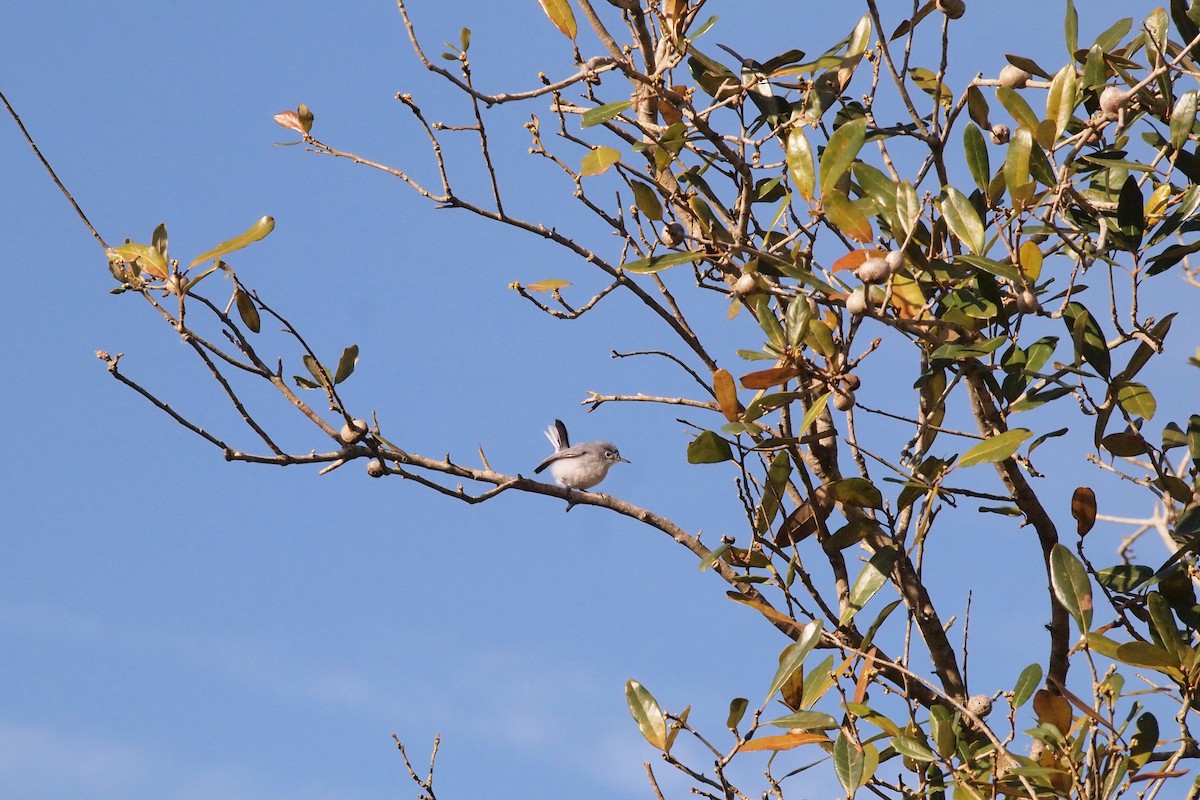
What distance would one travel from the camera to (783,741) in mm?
2600

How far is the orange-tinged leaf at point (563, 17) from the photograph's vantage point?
3139 millimetres

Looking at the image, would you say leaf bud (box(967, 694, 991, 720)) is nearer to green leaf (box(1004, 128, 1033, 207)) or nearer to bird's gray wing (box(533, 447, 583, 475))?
green leaf (box(1004, 128, 1033, 207))

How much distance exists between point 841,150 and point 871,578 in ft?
3.01

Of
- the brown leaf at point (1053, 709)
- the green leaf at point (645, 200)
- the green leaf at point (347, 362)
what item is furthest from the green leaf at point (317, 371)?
the brown leaf at point (1053, 709)

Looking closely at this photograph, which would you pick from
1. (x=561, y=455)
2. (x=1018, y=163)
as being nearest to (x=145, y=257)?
(x=1018, y=163)

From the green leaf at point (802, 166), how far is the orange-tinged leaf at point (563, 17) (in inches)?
31.4

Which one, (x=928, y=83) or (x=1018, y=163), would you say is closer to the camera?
(x=1018, y=163)

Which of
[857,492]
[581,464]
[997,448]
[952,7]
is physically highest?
[581,464]

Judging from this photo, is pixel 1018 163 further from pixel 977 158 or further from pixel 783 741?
pixel 783 741

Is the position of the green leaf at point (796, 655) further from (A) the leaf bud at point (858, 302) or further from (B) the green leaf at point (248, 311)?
(B) the green leaf at point (248, 311)

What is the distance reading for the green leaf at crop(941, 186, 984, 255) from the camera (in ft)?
8.45

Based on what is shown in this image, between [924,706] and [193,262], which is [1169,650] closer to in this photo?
[924,706]

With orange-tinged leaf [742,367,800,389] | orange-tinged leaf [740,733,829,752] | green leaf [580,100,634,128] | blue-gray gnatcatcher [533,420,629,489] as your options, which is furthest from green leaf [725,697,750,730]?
blue-gray gnatcatcher [533,420,629,489]

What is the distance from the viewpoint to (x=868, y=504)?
2.78m
